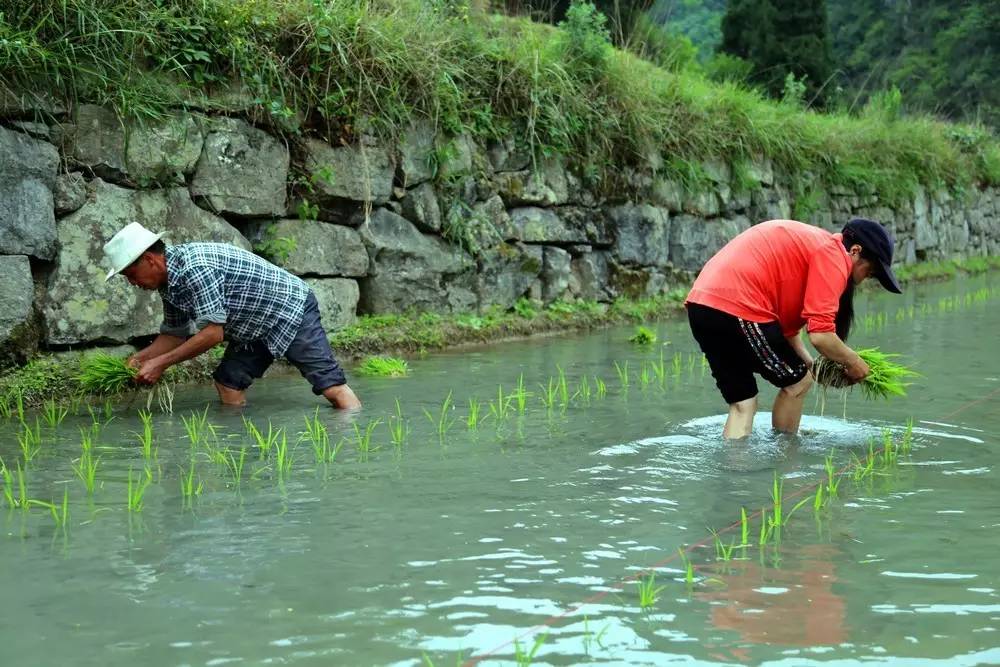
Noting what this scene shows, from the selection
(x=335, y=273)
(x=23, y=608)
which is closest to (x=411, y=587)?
(x=23, y=608)

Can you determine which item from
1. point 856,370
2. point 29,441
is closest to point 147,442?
point 29,441

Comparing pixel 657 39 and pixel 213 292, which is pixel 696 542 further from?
pixel 657 39

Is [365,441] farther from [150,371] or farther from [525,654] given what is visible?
[525,654]

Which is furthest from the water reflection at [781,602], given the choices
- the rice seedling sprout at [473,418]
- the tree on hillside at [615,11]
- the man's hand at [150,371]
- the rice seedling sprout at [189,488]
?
the tree on hillside at [615,11]

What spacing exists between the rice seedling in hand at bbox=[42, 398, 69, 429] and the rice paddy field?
41 mm

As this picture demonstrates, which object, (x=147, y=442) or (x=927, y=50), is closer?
(x=147, y=442)

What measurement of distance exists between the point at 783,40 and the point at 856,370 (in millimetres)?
17773

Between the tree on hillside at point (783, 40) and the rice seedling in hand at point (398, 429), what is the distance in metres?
16.2

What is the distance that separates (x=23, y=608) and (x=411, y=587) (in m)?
0.99

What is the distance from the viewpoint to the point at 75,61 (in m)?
6.19

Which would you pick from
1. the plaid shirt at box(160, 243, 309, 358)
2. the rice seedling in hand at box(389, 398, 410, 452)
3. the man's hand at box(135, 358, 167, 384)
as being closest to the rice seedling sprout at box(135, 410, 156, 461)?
the man's hand at box(135, 358, 167, 384)

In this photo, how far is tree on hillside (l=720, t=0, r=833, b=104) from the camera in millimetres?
20297

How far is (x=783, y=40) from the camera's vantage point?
21.0 metres

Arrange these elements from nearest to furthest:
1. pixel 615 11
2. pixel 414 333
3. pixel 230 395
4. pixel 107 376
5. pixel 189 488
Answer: pixel 189 488, pixel 107 376, pixel 230 395, pixel 414 333, pixel 615 11
